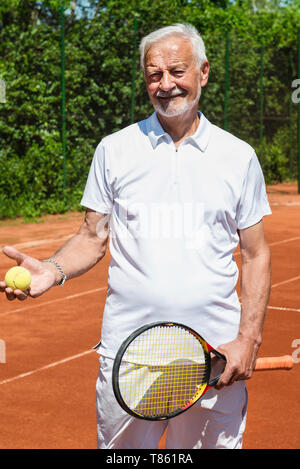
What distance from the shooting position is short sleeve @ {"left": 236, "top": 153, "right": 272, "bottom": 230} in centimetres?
286

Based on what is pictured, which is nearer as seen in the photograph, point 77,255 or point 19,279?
point 19,279

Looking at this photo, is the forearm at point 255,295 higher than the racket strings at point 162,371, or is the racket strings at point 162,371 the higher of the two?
the forearm at point 255,295

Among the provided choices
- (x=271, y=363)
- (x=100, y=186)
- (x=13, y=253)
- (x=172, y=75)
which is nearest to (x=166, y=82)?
(x=172, y=75)

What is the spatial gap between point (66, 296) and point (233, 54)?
12642mm

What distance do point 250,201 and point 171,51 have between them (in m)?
0.63

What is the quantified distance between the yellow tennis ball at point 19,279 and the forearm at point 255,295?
0.82 m

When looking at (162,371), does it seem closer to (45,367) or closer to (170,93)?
(170,93)

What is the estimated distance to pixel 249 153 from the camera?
2.88m

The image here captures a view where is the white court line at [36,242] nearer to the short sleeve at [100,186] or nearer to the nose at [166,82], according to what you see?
the short sleeve at [100,186]

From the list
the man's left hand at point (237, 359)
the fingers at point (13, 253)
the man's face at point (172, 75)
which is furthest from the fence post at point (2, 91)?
the man's left hand at point (237, 359)

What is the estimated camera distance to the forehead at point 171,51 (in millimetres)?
2846

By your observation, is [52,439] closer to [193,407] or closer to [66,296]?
[193,407]

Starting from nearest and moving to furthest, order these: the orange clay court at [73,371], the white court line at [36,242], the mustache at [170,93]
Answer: the mustache at [170,93] < the orange clay court at [73,371] < the white court line at [36,242]

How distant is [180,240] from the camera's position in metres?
2.78
